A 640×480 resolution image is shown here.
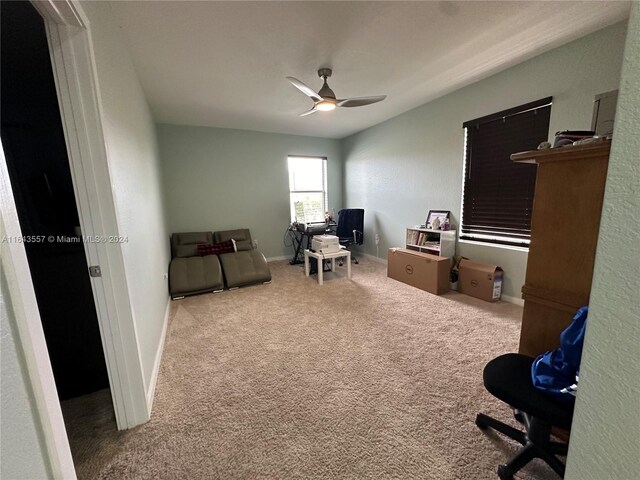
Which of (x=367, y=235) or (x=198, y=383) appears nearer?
(x=198, y=383)

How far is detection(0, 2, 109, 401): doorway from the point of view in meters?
1.45

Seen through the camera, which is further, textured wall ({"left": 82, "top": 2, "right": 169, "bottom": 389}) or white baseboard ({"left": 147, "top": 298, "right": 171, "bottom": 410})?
white baseboard ({"left": 147, "top": 298, "right": 171, "bottom": 410})

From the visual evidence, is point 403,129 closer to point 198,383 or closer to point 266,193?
point 266,193

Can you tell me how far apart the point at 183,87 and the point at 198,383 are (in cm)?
296

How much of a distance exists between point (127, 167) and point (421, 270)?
324 centimetres

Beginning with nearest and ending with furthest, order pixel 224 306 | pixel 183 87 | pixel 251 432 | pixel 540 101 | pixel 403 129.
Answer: pixel 251 432 → pixel 540 101 → pixel 183 87 → pixel 224 306 → pixel 403 129

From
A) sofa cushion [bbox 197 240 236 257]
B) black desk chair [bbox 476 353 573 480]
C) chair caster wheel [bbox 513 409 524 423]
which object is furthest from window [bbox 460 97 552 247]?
sofa cushion [bbox 197 240 236 257]

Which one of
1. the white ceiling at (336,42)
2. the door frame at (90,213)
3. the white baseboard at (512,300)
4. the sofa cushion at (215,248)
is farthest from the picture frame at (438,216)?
the door frame at (90,213)

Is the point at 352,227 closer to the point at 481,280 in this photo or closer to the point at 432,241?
the point at 432,241

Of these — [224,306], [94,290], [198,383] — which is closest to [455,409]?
[198,383]

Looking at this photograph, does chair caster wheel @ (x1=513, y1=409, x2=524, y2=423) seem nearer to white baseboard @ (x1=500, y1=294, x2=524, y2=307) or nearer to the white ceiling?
white baseboard @ (x1=500, y1=294, x2=524, y2=307)

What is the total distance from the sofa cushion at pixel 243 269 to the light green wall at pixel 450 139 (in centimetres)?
223

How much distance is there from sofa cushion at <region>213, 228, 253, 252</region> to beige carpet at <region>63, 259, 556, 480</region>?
5.97 ft

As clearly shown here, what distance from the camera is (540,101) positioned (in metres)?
2.49
